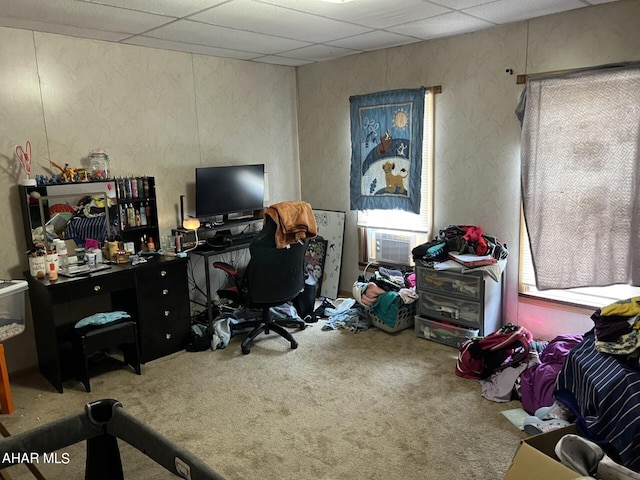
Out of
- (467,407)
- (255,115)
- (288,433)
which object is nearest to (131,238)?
(255,115)

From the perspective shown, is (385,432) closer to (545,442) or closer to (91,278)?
(545,442)

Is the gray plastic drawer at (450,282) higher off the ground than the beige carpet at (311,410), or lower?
higher

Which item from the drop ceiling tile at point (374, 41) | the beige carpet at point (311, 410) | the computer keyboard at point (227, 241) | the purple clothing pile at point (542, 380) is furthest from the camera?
the computer keyboard at point (227, 241)

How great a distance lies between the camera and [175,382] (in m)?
3.41

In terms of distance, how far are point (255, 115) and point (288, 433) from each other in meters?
3.27

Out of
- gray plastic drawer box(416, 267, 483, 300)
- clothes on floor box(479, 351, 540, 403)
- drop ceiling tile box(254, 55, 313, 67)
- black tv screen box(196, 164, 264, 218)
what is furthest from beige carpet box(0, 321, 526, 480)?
drop ceiling tile box(254, 55, 313, 67)

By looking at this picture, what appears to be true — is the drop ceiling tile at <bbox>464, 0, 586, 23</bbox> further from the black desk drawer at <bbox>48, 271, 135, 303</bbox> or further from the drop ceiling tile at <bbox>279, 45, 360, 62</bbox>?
the black desk drawer at <bbox>48, 271, 135, 303</bbox>

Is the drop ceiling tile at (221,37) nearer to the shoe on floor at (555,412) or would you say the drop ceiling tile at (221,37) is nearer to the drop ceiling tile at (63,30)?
the drop ceiling tile at (63,30)

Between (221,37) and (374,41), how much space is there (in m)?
1.29

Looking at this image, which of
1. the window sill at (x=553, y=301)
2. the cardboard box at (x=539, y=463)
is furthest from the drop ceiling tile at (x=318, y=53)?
the cardboard box at (x=539, y=463)

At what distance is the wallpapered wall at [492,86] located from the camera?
3336 mm

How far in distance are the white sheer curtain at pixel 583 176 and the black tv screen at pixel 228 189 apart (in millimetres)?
2435

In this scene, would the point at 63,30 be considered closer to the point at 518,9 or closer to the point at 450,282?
the point at 518,9

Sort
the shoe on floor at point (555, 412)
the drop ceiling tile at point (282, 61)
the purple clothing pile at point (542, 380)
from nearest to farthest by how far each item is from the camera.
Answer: the shoe on floor at point (555, 412) → the purple clothing pile at point (542, 380) → the drop ceiling tile at point (282, 61)
